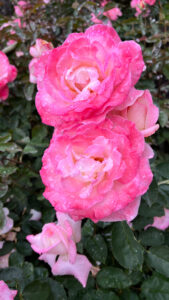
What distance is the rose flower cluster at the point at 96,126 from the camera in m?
0.48

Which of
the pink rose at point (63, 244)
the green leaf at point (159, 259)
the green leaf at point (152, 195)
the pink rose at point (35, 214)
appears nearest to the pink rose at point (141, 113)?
the green leaf at point (152, 195)

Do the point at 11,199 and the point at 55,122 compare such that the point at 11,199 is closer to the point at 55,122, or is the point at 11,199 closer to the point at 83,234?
the point at 83,234

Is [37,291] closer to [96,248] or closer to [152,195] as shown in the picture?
[96,248]

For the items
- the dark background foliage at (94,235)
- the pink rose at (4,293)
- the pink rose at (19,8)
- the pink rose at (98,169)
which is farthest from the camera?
the pink rose at (19,8)

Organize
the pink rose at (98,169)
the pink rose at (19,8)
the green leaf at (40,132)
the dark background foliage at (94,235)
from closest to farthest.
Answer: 1. the pink rose at (98,169)
2. the dark background foliage at (94,235)
3. the green leaf at (40,132)
4. the pink rose at (19,8)

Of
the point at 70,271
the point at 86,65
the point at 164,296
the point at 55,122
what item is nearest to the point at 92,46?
the point at 86,65

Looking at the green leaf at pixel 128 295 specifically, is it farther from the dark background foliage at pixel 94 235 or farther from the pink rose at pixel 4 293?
the pink rose at pixel 4 293

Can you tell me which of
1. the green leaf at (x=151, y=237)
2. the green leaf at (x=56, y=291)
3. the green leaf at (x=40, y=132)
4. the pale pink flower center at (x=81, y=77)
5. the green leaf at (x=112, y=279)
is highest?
the pale pink flower center at (x=81, y=77)

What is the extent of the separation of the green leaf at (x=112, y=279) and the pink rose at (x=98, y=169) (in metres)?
0.39

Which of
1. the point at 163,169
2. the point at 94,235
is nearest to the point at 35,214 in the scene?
the point at 94,235

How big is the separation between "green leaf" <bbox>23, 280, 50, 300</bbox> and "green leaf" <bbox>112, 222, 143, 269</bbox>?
224 millimetres

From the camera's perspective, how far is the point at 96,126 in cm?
49

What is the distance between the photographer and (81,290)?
0.85 meters

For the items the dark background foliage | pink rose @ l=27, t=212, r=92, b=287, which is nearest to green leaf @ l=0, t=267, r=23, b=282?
the dark background foliage
